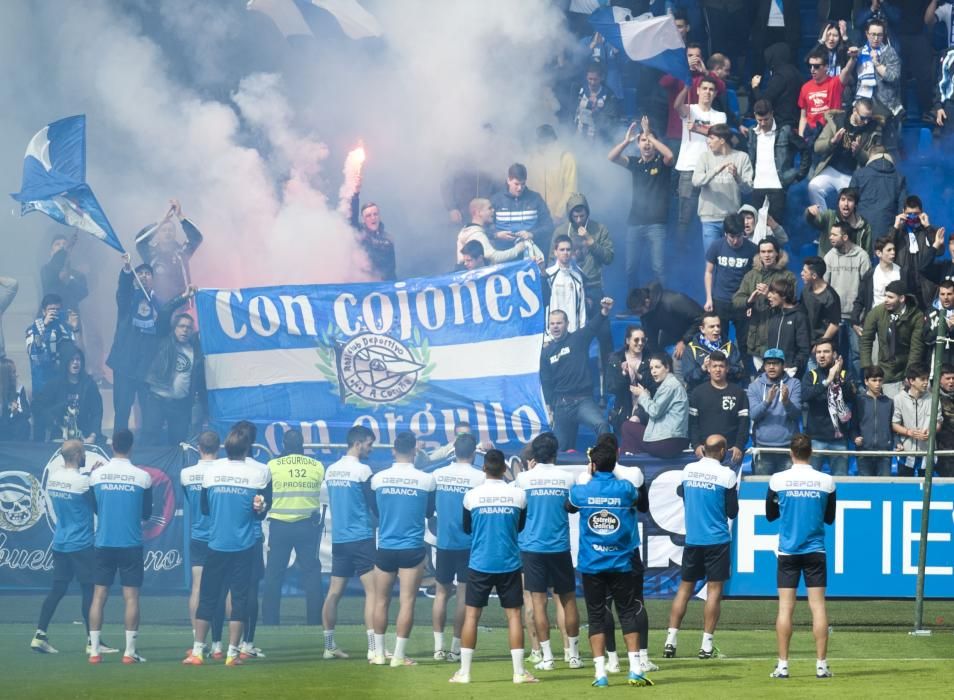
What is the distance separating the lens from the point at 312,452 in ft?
57.8

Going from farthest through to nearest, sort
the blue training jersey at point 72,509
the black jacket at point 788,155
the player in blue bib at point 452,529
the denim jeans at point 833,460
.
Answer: the black jacket at point 788,155
the denim jeans at point 833,460
the blue training jersey at point 72,509
the player in blue bib at point 452,529

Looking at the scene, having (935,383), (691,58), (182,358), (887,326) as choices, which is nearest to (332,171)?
(182,358)

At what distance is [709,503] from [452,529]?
2.36 m

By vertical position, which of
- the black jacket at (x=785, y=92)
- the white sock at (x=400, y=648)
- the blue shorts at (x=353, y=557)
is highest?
the black jacket at (x=785, y=92)

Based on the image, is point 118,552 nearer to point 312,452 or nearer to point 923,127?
point 312,452

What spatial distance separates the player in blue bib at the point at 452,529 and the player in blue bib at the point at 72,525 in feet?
11.2

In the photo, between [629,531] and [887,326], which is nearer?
[629,531]

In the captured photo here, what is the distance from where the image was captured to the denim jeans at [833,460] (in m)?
16.0

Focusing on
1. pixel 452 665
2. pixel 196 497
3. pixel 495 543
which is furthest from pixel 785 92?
pixel 495 543

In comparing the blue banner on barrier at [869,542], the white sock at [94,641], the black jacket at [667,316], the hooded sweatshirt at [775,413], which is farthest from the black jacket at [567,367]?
the white sock at [94,641]

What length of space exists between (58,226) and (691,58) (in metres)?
8.76

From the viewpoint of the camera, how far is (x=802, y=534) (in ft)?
38.5

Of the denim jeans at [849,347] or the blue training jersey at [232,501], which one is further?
the denim jeans at [849,347]

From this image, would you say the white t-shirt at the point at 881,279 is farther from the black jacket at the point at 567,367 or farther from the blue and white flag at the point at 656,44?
the blue and white flag at the point at 656,44
